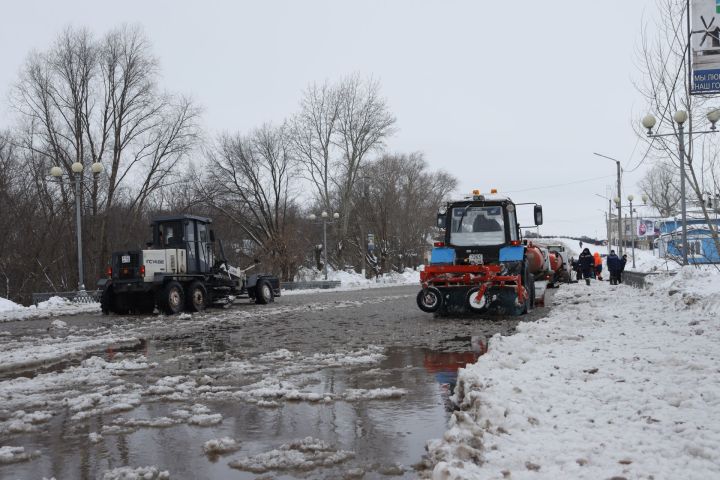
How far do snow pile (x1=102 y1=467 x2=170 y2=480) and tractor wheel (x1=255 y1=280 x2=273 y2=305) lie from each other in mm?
19653

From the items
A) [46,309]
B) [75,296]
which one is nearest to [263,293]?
[46,309]

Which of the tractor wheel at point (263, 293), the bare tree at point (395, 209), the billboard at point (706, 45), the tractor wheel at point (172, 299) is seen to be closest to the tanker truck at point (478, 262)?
the billboard at point (706, 45)

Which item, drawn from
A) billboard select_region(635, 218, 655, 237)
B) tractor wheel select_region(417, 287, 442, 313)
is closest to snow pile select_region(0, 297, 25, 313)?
tractor wheel select_region(417, 287, 442, 313)

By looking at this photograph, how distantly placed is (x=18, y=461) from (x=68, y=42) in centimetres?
3707

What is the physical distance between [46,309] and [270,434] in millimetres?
19948

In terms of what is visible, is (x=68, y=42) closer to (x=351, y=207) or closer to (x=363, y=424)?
(x=351, y=207)

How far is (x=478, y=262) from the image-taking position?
15.7m

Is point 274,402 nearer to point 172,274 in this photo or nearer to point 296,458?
point 296,458

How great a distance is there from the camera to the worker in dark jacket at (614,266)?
29.3 meters

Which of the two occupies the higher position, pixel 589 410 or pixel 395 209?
pixel 395 209

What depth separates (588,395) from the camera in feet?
19.0

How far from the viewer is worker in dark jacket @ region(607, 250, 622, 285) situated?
29.3 metres

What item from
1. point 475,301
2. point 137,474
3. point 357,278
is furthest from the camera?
point 357,278

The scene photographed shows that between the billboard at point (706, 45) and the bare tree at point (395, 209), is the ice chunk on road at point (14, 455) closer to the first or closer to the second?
the billboard at point (706, 45)
